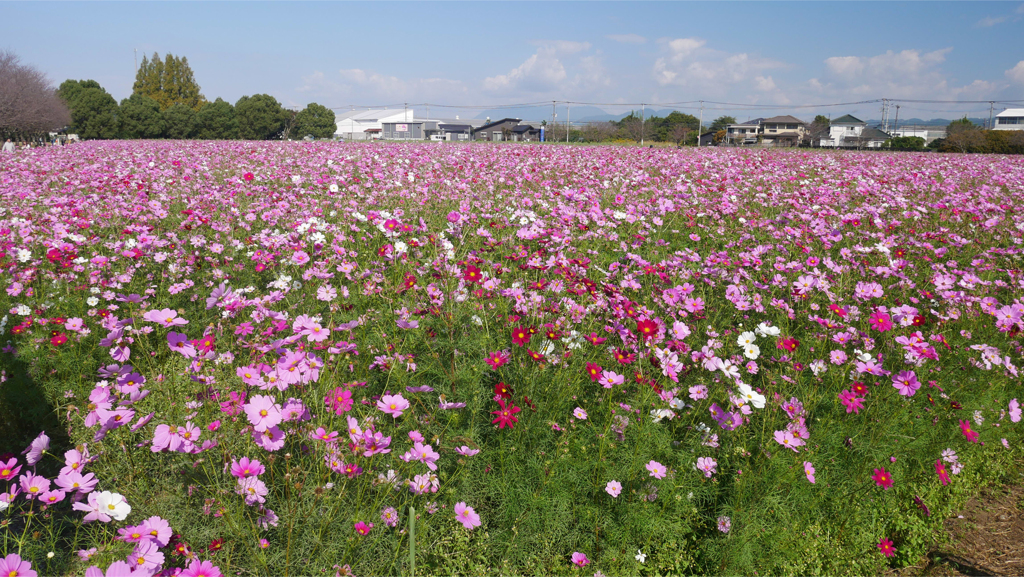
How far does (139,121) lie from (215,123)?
456 centimetres

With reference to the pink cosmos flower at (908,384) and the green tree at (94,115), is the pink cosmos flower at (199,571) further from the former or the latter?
the green tree at (94,115)

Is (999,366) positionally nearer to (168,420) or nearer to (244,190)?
(168,420)

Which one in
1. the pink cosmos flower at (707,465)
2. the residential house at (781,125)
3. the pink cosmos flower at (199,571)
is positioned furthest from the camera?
the residential house at (781,125)

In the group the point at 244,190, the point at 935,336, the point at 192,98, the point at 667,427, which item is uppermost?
→ the point at 192,98

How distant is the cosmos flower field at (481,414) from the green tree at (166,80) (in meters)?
64.5

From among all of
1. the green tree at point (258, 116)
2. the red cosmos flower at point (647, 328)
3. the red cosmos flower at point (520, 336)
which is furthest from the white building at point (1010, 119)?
the red cosmos flower at point (520, 336)

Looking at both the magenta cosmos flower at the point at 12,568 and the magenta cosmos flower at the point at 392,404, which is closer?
the magenta cosmos flower at the point at 12,568

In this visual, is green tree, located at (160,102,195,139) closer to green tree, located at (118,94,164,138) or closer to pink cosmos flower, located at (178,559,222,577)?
green tree, located at (118,94,164,138)

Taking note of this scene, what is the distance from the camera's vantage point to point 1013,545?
237 cm

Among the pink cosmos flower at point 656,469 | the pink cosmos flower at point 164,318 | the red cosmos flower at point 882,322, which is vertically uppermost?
the pink cosmos flower at point 164,318

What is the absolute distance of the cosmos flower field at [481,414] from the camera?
5.82 feet

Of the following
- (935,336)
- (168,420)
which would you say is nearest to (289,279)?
(168,420)

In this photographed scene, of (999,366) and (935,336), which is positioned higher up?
(935,336)

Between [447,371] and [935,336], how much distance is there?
245 centimetres
